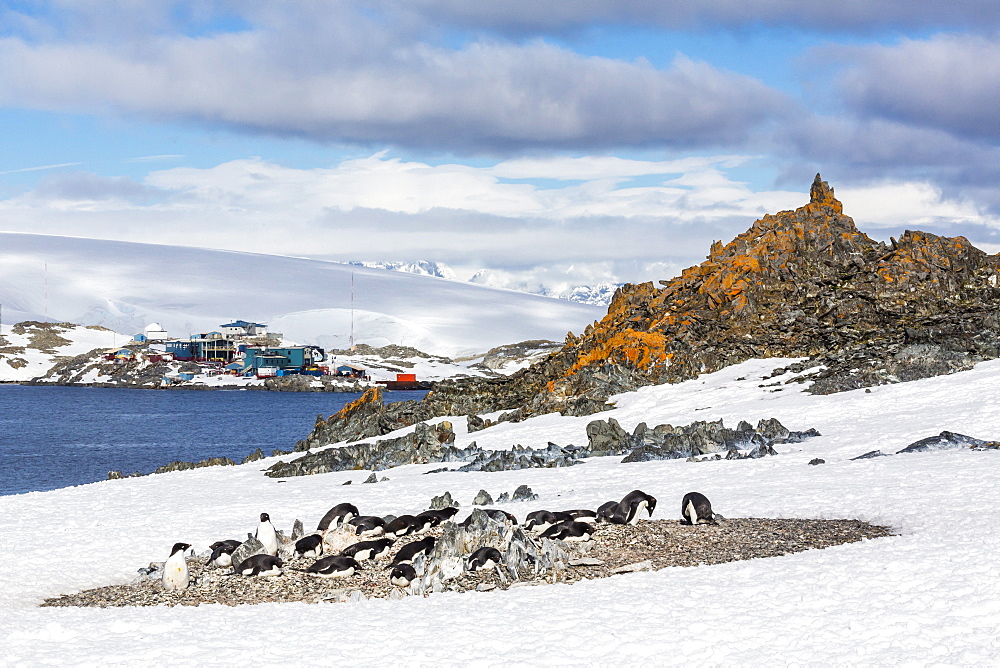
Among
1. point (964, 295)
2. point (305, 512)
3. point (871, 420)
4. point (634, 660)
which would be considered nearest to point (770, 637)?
point (634, 660)

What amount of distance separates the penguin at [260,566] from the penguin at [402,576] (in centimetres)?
257

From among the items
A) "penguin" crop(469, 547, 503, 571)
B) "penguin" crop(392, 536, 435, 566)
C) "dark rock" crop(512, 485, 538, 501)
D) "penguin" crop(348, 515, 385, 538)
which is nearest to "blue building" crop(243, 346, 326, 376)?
"dark rock" crop(512, 485, 538, 501)

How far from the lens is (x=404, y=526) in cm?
1853

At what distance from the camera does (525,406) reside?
45.0 m

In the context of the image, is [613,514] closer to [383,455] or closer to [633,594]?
[633,594]

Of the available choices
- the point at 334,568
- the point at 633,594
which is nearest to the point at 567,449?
the point at 334,568

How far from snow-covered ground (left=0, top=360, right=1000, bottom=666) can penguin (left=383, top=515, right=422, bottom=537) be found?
303cm

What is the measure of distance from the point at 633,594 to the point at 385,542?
18.9 ft

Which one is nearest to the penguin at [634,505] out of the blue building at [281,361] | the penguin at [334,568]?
the penguin at [334,568]

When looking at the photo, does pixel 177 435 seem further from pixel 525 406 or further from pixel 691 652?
pixel 691 652

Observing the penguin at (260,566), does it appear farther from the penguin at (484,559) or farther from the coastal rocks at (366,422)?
the coastal rocks at (366,422)

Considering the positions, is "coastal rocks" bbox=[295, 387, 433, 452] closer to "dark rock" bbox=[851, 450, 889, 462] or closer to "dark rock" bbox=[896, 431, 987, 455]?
"dark rock" bbox=[851, 450, 889, 462]

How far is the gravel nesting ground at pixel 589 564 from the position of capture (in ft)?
49.6

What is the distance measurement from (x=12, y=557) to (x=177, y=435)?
66340 mm
